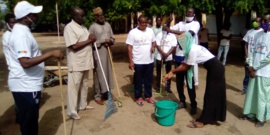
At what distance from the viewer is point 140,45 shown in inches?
201

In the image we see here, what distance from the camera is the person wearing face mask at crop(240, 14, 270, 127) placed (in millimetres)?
4227

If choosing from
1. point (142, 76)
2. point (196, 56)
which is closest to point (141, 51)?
point (142, 76)

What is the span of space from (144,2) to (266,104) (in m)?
5.77

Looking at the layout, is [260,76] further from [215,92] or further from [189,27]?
[189,27]

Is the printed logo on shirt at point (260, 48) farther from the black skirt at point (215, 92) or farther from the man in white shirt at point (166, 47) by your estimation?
the man in white shirt at point (166, 47)

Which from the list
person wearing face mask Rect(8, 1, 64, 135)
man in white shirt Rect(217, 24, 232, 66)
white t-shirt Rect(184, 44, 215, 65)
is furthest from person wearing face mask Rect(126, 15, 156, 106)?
man in white shirt Rect(217, 24, 232, 66)

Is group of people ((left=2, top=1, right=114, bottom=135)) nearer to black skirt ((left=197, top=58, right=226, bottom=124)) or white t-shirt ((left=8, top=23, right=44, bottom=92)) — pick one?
white t-shirt ((left=8, top=23, right=44, bottom=92))

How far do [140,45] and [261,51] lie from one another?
90.2 inches

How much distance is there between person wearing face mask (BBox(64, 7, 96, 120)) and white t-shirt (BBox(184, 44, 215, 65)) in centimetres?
182

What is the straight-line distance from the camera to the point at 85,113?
16.5 feet

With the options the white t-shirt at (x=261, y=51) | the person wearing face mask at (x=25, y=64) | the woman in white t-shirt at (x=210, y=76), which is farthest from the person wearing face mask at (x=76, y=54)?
the white t-shirt at (x=261, y=51)

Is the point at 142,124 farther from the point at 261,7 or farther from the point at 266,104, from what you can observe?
the point at 261,7

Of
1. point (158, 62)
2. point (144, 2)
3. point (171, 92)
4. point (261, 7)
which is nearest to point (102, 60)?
point (158, 62)

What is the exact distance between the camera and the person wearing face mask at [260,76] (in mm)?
4227
